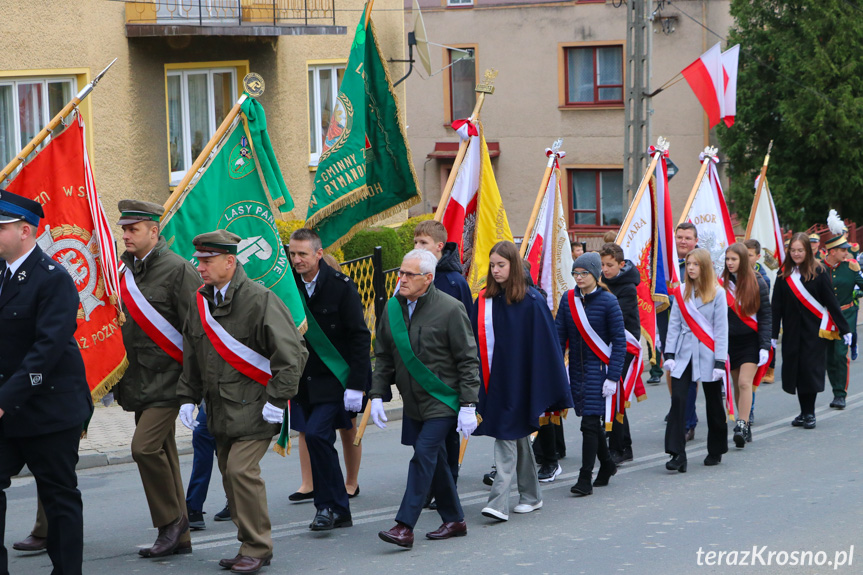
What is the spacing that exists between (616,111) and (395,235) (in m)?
13.6

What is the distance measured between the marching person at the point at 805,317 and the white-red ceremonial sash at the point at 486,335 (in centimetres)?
485

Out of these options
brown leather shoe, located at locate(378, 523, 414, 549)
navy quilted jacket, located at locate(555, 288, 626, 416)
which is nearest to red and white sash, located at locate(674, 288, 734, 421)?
navy quilted jacket, located at locate(555, 288, 626, 416)

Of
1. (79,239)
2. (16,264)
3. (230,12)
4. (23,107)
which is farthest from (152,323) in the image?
(230,12)

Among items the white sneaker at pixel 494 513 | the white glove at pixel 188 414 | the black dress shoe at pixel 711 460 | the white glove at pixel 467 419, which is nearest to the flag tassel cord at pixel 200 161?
the white glove at pixel 188 414

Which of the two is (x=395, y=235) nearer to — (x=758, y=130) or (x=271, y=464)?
(x=271, y=464)

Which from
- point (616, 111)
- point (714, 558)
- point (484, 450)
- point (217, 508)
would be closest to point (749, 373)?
point (484, 450)

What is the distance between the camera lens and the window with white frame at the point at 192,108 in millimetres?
16953

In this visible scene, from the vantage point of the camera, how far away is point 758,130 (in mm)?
27688

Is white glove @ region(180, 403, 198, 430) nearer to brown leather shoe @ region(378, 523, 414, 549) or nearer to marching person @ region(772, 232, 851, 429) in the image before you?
brown leather shoe @ region(378, 523, 414, 549)

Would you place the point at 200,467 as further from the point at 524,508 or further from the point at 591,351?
the point at 591,351

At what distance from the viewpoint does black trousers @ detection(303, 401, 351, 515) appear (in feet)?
24.1

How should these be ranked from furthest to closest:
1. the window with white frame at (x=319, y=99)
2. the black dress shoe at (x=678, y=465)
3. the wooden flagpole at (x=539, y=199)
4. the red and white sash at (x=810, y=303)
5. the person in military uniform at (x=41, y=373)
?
the window with white frame at (x=319, y=99)
the red and white sash at (x=810, y=303)
the wooden flagpole at (x=539, y=199)
the black dress shoe at (x=678, y=465)
the person in military uniform at (x=41, y=373)

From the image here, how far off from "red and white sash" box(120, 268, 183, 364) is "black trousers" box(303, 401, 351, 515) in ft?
3.56

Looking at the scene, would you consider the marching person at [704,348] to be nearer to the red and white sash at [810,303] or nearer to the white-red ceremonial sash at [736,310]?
the white-red ceremonial sash at [736,310]
